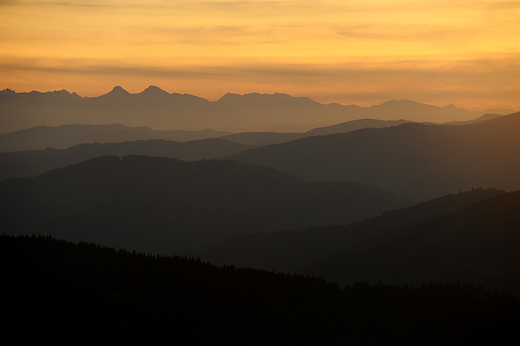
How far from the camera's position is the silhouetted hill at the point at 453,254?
53562mm

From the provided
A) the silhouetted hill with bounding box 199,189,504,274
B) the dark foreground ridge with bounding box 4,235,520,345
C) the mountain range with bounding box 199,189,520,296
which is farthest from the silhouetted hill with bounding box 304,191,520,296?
the dark foreground ridge with bounding box 4,235,520,345

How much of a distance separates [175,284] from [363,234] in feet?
282

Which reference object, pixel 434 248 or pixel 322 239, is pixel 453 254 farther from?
pixel 322 239

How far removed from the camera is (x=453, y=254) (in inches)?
2406

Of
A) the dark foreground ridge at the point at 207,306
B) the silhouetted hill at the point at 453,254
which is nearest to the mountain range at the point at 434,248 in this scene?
the silhouetted hill at the point at 453,254

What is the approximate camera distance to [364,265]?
2921 inches

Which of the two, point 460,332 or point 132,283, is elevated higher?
point 132,283

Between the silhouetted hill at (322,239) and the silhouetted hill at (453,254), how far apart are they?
11.6 m

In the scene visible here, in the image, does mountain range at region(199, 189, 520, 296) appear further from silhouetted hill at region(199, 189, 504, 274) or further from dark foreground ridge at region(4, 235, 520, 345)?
dark foreground ridge at region(4, 235, 520, 345)

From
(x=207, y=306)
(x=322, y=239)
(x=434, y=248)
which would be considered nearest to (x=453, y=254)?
(x=434, y=248)

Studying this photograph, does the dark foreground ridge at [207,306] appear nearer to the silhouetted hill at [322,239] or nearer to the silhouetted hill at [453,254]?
the silhouetted hill at [453,254]

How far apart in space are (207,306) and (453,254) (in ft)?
148

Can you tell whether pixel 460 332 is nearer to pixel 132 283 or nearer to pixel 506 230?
pixel 132 283

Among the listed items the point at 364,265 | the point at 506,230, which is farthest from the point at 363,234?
the point at 506,230
